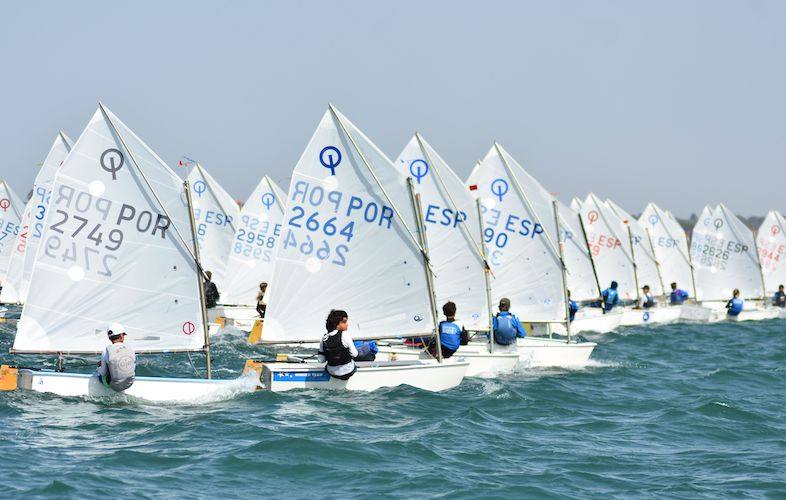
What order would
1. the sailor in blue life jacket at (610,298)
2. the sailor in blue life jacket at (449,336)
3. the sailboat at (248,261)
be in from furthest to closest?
1. the sailor in blue life jacket at (610,298)
2. the sailboat at (248,261)
3. the sailor in blue life jacket at (449,336)

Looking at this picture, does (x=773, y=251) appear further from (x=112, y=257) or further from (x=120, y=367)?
(x=120, y=367)

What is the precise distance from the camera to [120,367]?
A: 17500 millimetres

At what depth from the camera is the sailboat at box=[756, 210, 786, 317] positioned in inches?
2269

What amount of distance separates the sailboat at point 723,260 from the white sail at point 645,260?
117 inches

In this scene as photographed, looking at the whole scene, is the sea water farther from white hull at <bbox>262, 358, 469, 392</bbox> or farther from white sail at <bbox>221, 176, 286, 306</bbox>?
white sail at <bbox>221, 176, 286, 306</bbox>

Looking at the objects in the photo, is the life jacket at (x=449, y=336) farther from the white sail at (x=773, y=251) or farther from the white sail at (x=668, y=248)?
the white sail at (x=773, y=251)

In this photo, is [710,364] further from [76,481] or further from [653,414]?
[76,481]

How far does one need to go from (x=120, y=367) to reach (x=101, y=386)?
0.76 meters

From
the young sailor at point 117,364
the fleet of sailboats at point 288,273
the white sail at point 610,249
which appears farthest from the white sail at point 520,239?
the white sail at point 610,249

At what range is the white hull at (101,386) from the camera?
1798 centimetres

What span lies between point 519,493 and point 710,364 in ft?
57.8

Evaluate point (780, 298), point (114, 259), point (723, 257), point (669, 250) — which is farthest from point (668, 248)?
point (114, 259)

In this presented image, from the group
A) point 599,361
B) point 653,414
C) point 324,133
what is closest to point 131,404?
point 324,133

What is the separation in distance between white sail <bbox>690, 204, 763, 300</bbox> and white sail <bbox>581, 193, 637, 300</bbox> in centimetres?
625
